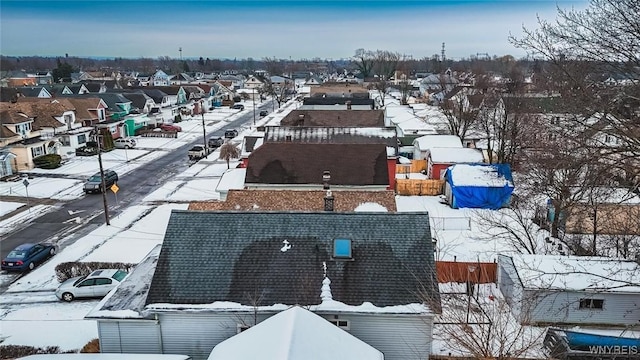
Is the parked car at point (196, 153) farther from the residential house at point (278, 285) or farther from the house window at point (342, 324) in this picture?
the house window at point (342, 324)

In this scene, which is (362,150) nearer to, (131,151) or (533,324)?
(533,324)

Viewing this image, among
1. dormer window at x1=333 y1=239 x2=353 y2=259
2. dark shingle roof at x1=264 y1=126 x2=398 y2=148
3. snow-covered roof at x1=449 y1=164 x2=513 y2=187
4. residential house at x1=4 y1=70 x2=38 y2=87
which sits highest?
residential house at x1=4 y1=70 x2=38 y2=87

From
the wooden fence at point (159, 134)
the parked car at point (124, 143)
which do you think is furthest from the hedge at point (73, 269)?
the wooden fence at point (159, 134)

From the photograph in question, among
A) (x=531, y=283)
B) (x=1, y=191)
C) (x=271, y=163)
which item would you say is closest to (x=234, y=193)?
(x=271, y=163)

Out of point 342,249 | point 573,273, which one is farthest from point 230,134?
point 573,273

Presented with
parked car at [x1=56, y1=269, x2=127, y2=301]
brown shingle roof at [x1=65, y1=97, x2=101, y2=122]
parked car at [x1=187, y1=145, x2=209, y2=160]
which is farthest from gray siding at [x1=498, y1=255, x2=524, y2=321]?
brown shingle roof at [x1=65, y1=97, x2=101, y2=122]

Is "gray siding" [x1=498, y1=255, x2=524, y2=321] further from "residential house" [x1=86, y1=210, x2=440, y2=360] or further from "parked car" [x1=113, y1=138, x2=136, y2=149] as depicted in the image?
"parked car" [x1=113, y1=138, x2=136, y2=149]
